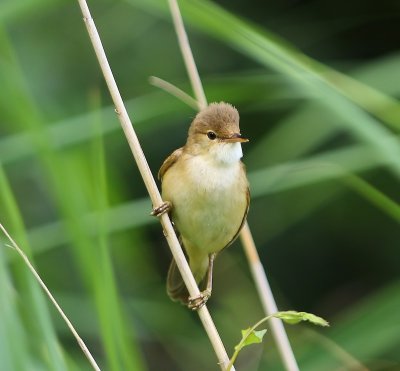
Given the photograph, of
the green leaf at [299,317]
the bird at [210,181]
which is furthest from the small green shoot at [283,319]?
the bird at [210,181]

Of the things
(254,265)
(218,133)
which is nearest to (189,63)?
(218,133)

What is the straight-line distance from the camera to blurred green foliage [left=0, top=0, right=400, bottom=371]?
2.67m

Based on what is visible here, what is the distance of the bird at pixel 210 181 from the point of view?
2.68 m

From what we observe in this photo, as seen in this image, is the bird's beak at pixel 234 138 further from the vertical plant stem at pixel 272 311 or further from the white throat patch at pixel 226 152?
the vertical plant stem at pixel 272 311

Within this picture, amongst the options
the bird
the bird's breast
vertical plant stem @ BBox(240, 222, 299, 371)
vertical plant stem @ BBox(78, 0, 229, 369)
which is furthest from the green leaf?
the bird's breast

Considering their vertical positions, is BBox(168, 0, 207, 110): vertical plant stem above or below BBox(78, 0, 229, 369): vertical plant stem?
above

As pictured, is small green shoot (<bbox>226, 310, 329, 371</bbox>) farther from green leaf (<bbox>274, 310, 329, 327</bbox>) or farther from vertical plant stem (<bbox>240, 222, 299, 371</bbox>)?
vertical plant stem (<bbox>240, 222, 299, 371</bbox>)

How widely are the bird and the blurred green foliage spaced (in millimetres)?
128

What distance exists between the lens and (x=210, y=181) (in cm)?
270

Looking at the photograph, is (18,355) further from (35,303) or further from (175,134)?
(175,134)

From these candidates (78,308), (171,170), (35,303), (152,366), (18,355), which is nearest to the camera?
(18,355)

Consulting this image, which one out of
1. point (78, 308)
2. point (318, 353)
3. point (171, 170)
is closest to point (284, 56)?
point (171, 170)

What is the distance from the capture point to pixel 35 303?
1.82 m

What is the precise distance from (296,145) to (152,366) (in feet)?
5.20
